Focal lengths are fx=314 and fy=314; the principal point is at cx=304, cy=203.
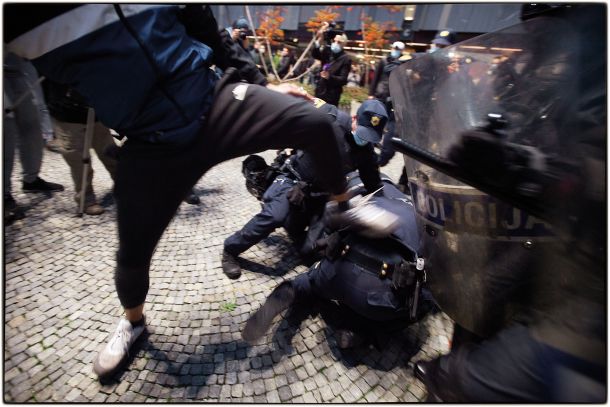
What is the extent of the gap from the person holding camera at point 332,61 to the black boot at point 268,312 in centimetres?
488

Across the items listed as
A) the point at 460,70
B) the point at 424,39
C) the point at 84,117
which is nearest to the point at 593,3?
the point at 460,70

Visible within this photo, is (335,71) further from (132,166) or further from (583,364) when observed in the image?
(583,364)

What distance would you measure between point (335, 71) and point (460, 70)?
5031 mm

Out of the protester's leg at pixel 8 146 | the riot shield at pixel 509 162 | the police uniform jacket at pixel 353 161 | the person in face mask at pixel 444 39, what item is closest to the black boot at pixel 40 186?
the protester's leg at pixel 8 146

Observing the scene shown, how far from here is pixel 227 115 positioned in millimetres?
1251

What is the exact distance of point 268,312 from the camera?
6.45 feet

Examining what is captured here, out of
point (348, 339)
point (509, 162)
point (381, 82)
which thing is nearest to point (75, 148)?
point (348, 339)

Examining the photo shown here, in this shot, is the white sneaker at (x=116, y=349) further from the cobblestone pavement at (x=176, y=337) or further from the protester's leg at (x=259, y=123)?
the protester's leg at (x=259, y=123)

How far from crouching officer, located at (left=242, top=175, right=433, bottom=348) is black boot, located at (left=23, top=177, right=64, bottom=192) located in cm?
270

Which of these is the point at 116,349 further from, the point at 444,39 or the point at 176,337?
A: the point at 444,39

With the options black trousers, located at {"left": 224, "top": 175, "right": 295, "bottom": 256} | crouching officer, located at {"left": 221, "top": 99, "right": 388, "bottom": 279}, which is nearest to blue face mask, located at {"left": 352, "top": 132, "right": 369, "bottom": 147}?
crouching officer, located at {"left": 221, "top": 99, "right": 388, "bottom": 279}

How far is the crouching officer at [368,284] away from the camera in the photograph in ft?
5.77

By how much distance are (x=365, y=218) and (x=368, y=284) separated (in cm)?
45

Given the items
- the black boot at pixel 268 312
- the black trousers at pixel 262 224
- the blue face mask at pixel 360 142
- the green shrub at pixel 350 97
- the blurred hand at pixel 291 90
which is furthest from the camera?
the green shrub at pixel 350 97
